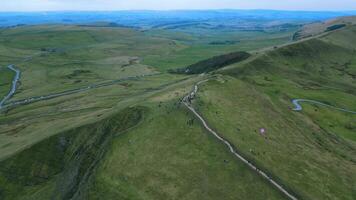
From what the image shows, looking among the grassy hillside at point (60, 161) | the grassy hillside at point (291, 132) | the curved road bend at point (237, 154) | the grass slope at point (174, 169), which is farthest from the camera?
the grassy hillside at point (60, 161)

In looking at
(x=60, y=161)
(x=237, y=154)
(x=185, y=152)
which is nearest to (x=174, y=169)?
(x=185, y=152)

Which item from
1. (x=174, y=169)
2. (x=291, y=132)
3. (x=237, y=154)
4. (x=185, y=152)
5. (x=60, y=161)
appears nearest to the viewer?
(x=174, y=169)

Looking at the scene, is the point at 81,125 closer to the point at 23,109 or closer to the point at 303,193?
the point at 303,193

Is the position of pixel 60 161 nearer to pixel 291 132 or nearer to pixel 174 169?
pixel 174 169

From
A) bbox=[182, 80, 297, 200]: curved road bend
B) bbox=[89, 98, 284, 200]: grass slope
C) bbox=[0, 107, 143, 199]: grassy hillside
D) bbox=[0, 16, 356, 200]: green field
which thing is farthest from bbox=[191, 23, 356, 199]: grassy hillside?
bbox=[0, 107, 143, 199]: grassy hillside

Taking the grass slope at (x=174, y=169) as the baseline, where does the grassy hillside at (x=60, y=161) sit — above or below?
below

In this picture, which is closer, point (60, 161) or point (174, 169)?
point (174, 169)

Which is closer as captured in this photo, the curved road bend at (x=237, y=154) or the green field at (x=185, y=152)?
the curved road bend at (x=237, y=154)

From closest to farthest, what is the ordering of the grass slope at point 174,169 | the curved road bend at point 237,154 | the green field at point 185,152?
the curved road bend at point 237,154, the grass slope at point 174,169, the green field at point 185,152

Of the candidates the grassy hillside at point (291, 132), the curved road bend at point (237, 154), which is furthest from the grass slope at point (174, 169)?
the grassy hillside at point (291, 132)

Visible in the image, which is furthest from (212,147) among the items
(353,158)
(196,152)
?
(353,158)

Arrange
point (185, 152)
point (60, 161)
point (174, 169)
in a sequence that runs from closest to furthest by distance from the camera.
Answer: point (174, 169), point (185, 152), point (60, 161)

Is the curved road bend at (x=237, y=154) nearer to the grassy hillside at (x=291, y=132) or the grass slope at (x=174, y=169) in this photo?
the grass slope at (x=174, y=169)
